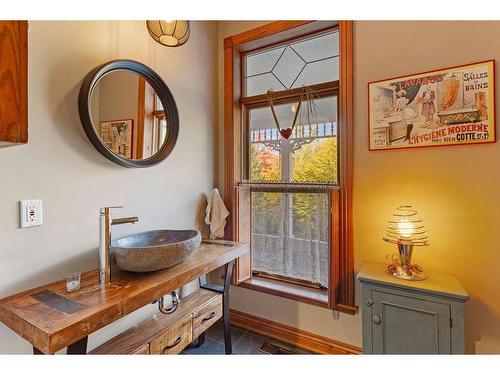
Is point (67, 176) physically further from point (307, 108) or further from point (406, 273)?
point (406, 273)

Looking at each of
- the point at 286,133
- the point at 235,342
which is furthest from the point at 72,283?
the point at 286,133

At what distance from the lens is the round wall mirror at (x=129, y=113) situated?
1274mm

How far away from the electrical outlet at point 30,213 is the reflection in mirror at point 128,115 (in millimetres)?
430

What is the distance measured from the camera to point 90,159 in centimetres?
129

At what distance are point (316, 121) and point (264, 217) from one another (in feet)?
2.96

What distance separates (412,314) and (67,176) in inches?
→ 74.6

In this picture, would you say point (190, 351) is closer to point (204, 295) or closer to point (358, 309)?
point (204, 295)

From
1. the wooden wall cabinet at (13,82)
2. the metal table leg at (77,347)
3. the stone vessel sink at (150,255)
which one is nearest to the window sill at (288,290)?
the stone vessel sink at (150,255)

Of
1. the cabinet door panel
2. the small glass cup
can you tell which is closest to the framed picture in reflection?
the small glass cup

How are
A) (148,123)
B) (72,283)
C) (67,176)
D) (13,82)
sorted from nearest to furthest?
(13,82), (72,283), (67,176), (148,123)

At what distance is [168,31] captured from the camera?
1.41m

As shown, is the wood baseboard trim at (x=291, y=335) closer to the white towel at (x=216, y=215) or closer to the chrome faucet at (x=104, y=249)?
the white towel at (x=216, y=215)

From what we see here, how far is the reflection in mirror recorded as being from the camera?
1334 millimetres
